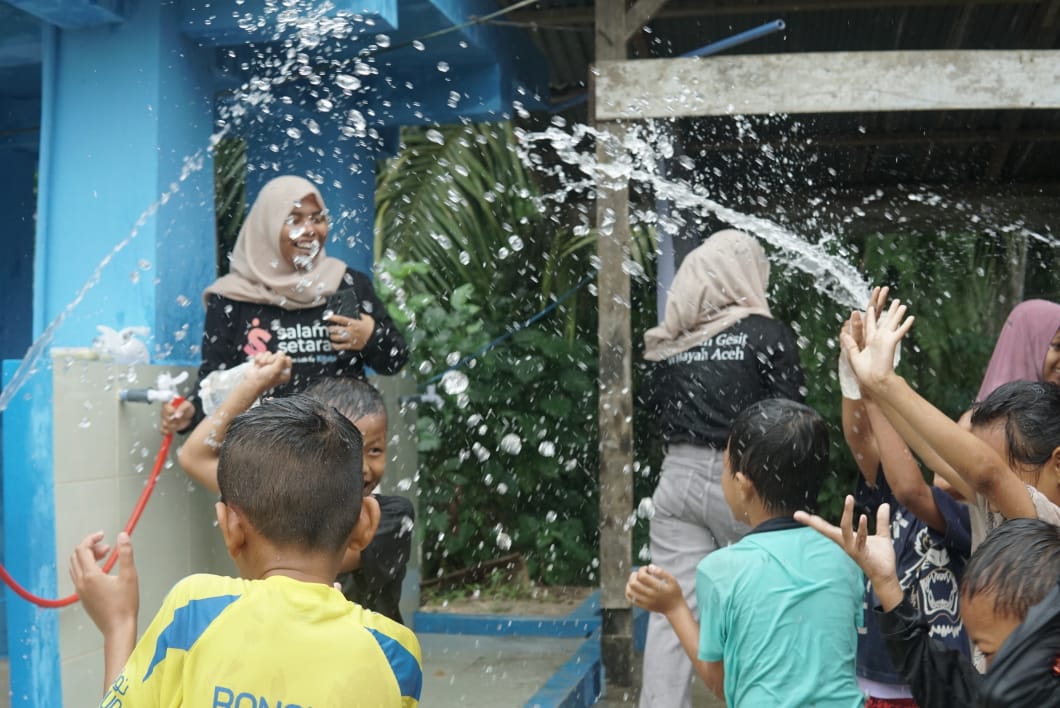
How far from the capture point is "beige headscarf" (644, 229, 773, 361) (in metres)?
5.03

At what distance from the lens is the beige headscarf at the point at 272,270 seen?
458cm

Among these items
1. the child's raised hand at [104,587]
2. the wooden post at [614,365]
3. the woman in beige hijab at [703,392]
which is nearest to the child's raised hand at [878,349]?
the child's raised hand at [104,587]

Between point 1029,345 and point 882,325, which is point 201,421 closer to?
point 882,325

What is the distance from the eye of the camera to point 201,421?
4.38 meters

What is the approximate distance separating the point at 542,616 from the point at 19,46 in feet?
13.6

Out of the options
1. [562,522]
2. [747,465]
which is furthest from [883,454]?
[562,522]

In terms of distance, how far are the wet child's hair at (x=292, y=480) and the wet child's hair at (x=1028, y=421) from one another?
5.48ft

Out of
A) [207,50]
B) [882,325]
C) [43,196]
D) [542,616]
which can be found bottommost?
[542,616]

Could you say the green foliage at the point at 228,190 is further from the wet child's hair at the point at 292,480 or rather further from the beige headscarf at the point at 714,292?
the wet child's hair at the point at 292,480

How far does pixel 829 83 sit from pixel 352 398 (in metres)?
2.58

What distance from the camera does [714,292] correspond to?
5.00m

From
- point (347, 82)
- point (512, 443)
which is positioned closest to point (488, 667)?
point (512, 443)

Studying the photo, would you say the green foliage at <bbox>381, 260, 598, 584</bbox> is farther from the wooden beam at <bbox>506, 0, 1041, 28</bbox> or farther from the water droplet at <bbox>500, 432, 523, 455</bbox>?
the wooden beam at <bbox>506, 0, 1041, 28</bbox>

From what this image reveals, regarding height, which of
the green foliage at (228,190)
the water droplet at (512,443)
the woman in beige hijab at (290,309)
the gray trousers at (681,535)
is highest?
the green foliage at (228,190)
